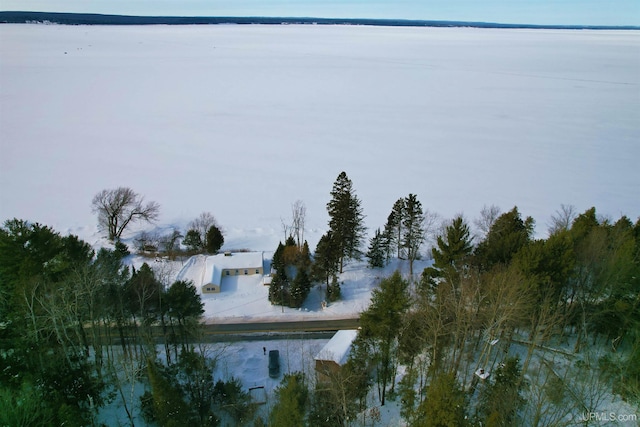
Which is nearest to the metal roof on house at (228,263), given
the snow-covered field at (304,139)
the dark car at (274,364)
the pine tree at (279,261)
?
the pine tree at (279,261)

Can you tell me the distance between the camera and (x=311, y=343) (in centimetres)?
2362

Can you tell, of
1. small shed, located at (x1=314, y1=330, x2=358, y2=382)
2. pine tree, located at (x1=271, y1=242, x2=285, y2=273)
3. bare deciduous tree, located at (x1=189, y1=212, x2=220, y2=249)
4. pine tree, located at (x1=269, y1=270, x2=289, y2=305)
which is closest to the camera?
small shed, located at (x1=314, y1=330, x2=358, y2=382)

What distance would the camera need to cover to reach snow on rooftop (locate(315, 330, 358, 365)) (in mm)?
20297

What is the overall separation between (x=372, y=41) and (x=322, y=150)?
488 feet

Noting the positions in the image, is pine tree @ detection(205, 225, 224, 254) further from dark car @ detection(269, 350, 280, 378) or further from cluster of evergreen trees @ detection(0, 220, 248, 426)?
dark car @ detection(269, 350, 280, 378)

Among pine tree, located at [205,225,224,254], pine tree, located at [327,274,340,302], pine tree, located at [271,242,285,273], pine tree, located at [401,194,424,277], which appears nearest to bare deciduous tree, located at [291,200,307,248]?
pine tree, located at [271,242,285,273]

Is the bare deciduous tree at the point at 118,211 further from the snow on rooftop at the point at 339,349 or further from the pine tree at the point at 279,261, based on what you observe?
the snow on rooftop at the point at 339,349

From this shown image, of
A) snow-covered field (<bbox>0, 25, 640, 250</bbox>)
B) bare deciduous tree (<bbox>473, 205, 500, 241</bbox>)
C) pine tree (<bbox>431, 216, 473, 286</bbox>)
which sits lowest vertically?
pine tree (<bbox>431, 216, 473, 286</bbox>)

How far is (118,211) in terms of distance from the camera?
1510 inches

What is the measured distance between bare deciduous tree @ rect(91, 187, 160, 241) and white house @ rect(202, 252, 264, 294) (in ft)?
35.5

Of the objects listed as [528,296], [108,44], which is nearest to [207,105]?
[528,296]

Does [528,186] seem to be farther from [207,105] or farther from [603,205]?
[207,105]

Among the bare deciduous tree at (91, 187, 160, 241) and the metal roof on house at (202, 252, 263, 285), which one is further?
the bare deciduous tree at (91, 187, 160, 241)

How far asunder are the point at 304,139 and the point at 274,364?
43482mm
